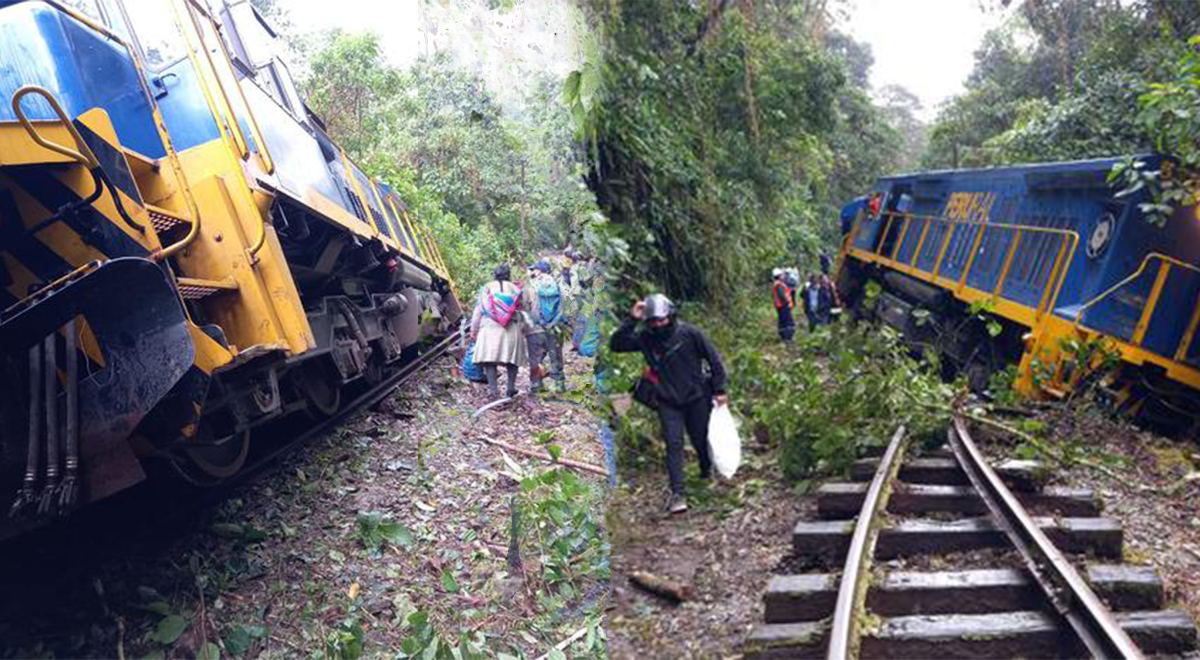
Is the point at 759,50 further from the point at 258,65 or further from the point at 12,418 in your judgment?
the point at 12,418

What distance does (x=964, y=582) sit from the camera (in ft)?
14.9

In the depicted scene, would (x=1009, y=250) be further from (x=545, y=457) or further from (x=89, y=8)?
(x=89, y=8)

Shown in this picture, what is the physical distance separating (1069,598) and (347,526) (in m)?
3.13

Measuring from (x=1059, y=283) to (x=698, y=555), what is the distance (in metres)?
6.97

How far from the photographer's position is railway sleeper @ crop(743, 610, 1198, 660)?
3965 millimetres

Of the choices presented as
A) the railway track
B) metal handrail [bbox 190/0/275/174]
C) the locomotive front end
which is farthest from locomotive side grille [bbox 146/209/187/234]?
the railway track

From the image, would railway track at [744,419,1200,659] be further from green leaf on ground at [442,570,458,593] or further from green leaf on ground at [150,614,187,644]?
green leaf on ground at [150,614,187,644]

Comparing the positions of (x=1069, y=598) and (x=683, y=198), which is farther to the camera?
(x=683, y=198)

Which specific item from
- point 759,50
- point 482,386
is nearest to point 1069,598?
point 482,386

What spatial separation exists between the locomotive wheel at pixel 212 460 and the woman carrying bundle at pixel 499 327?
153cm

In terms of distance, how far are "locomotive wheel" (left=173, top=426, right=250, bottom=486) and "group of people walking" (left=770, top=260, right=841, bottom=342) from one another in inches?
438

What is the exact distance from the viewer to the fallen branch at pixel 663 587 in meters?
4.69

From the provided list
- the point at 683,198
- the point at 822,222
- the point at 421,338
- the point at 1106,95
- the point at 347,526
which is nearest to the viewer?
the point at 347,526

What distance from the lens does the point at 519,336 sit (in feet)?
9.47
